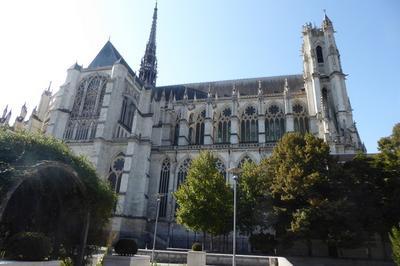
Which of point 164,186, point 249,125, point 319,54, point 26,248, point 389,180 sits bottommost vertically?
point 26,248

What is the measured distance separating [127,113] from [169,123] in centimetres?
543

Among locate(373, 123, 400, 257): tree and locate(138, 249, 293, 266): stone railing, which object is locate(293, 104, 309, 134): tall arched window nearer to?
locate(373, 123, 400, 257): tree

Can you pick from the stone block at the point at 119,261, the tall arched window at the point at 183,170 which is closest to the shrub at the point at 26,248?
the stone block at the point at 119,261

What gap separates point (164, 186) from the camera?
100 ft

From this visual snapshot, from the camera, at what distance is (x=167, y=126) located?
1432 inches

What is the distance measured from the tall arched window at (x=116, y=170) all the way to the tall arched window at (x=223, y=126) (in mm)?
11707

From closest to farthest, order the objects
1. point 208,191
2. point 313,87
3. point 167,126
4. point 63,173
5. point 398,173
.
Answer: point 63,173, point 398,173, point 208,191, point 313,87, point 167,126

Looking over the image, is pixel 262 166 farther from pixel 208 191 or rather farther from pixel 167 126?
pixel 167 126

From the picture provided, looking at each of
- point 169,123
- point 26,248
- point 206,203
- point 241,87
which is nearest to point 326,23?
point 241,87

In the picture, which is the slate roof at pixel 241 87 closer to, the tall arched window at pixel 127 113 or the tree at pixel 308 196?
the tall arched window at pixel 127 113

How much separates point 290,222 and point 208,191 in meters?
6.14

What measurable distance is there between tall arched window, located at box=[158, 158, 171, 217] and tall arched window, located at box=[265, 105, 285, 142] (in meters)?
11.9

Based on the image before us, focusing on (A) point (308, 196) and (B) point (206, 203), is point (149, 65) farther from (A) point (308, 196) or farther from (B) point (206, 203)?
(A) point (308, 196)

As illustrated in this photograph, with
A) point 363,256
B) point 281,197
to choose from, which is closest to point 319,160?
point 281,197
